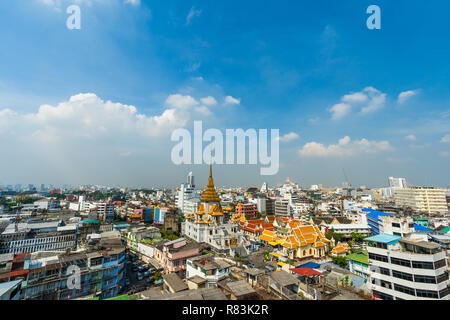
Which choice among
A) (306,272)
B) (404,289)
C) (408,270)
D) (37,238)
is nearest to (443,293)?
(404,289)

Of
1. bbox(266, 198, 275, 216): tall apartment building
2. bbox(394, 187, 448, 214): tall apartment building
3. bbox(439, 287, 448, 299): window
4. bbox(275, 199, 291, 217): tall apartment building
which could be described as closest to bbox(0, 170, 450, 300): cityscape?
bbox(439, 287, 448, 299): window

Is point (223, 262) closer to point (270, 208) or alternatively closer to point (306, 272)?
point (306, 272)

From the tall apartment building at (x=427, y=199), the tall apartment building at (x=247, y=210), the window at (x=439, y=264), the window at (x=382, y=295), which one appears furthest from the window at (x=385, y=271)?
the tall apartment building at (x=427, y=199)

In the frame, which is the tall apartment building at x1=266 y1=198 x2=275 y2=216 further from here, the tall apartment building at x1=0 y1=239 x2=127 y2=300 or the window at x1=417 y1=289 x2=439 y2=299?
the window at x1=417 y1=289 x2=439 y2=299

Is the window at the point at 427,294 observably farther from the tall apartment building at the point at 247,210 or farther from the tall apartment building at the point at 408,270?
the tall apartment building at the point at 247,210

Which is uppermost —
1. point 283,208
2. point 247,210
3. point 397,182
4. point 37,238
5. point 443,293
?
point 397,182

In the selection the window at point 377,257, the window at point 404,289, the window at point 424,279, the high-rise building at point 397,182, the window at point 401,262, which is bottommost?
the window at point 404,289
